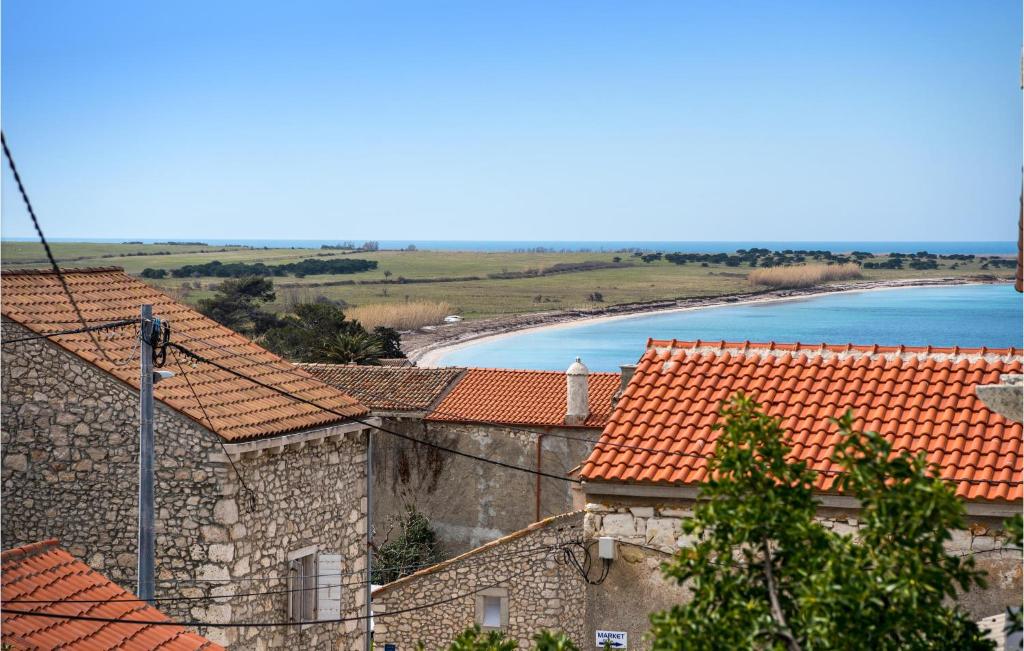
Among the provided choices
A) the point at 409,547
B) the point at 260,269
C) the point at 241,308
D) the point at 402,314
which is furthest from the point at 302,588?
the point at 260,269

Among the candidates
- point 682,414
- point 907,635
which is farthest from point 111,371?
point 907,635

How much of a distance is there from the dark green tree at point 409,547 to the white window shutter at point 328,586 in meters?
13.9

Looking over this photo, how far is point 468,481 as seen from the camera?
107ft

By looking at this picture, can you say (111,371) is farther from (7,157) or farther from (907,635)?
(907,635)

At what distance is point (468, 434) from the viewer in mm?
33000

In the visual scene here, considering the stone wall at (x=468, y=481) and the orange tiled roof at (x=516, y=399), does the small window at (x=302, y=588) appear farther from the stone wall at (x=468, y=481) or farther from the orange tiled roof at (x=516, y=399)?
the orange tiled roof at (x=516, y=399)

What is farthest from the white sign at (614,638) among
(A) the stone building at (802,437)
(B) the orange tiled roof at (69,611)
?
(B) the orange tiled roof at (69,611)

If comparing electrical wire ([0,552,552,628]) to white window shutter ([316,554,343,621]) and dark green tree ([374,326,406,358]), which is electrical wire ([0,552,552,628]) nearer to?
white window shutter ([316,554,343,621])

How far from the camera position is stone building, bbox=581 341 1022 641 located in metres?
10.7

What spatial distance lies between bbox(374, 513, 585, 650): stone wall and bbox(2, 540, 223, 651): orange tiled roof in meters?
9.86

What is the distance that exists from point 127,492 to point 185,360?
1.96 meters

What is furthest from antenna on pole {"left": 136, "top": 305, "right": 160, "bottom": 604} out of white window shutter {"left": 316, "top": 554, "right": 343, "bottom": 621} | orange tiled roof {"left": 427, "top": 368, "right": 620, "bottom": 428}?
orange tiled roof {"left": 427, "top": 368, "right": 620, "bottom": 428}

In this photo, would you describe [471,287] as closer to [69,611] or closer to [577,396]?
[577,396]

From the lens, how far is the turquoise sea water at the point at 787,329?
101m
